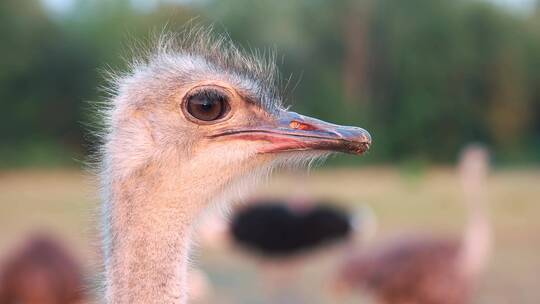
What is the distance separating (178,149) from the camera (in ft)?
6.02

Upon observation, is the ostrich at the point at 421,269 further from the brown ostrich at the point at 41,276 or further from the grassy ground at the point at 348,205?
the brown ostrich at the point at 41,276

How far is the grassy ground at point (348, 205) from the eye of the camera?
7.15 metres

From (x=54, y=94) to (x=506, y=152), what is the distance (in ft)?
31.0

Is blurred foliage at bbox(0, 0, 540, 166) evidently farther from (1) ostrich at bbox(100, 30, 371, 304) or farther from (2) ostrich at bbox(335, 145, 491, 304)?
(1) ostrich at bbox(100, 30, 371, 304)

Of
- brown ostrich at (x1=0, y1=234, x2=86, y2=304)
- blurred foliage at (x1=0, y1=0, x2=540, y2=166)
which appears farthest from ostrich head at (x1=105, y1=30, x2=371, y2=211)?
blurred foliage at (x1=0, y1=0, x2=540, y2=166)

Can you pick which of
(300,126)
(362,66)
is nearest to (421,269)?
(300,126)

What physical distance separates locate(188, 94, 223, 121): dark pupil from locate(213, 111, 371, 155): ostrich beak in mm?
42

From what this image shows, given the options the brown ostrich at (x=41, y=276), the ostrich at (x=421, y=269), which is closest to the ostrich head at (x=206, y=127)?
the brown ostrich at (x=41, y=276)

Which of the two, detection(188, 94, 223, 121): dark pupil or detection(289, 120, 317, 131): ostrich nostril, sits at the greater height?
detection(289, 120, 317, 131): ostrich nostril

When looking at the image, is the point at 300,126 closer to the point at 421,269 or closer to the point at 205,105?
the point at 205,105

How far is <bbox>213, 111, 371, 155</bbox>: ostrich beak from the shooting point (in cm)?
187

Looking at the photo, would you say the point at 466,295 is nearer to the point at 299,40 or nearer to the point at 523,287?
the point at 523,287

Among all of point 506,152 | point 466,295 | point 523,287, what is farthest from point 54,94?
point 466,295

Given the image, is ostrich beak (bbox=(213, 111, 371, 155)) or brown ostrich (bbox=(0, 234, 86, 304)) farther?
brown ostrich (bbox=(0, 234, 86, 304))
